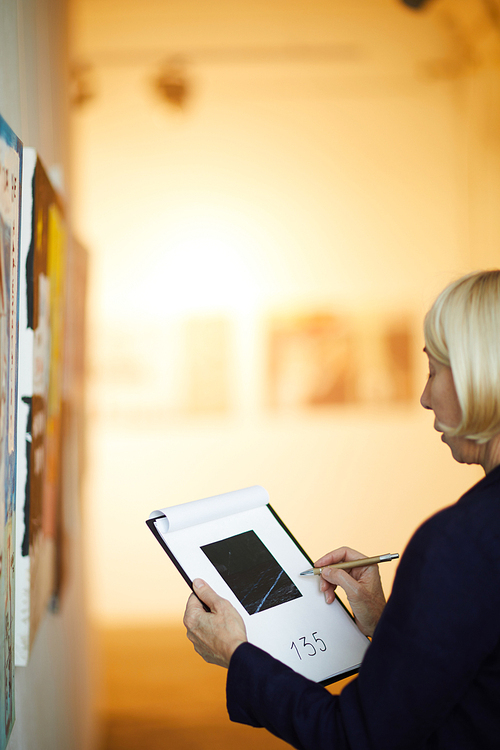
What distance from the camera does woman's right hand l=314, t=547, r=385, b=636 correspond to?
120cm

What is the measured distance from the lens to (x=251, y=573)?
3.95 feet

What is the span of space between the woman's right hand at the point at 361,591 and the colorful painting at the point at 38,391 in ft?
2.14

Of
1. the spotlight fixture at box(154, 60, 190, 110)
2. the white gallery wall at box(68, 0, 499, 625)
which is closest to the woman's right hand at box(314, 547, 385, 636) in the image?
the white gallery wall at box(68, 0, 499, 625)

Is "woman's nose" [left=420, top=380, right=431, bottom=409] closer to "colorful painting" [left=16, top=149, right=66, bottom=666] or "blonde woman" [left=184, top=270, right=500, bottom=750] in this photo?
"blonde woman" [left=184, top=270, right=500, bottom=750]

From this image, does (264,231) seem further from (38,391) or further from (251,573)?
(251,573)

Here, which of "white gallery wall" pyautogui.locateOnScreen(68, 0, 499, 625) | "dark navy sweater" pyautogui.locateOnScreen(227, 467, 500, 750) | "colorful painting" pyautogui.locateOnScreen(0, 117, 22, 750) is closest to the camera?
"dark navy sweater" pyautogui.locateOnScreen(227, 467, 500, 750)

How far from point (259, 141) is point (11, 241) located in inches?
80.3

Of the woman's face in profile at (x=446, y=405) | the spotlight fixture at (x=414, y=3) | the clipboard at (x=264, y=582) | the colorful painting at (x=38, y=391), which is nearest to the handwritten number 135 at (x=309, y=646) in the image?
the clipboard at (x=264, y=582)

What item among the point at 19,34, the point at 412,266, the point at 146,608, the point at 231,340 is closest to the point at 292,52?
the point at 412,266

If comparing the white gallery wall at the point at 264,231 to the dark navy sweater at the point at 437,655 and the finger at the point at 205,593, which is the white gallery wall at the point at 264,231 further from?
the dark navy sweater at the point at 437,655

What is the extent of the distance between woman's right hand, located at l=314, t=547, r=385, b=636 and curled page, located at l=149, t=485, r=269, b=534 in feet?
0.63

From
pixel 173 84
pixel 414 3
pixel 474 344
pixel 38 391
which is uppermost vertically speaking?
pixel 414 3

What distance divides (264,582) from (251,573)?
37 mm

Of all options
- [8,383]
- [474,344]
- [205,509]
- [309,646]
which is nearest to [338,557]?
[309,646]
